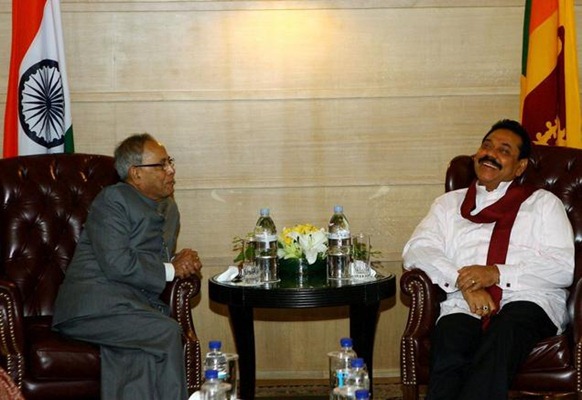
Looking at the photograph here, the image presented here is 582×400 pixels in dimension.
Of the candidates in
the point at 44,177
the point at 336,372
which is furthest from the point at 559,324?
the point at 44,177

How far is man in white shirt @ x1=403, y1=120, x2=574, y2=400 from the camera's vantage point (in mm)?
3844

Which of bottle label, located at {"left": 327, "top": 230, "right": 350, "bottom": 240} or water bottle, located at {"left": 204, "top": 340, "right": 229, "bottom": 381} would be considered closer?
water bottle, located at {"left": 204, "top": 340, "right": 229, "bottom": 381}

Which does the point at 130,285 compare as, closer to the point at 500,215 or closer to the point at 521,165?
the point at 500,215

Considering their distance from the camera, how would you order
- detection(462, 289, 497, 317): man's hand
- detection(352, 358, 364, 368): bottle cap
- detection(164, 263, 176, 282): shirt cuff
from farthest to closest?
1. detection(164, 263, 176, 282): shirt cuff
2. detection(462, 289, 497, 317): man's hand
3. detection(352, 358, 364, 368): bottle cap

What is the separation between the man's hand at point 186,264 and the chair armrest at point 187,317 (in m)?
0.02

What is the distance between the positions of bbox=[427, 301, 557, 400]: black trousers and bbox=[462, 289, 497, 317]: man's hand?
0.04m

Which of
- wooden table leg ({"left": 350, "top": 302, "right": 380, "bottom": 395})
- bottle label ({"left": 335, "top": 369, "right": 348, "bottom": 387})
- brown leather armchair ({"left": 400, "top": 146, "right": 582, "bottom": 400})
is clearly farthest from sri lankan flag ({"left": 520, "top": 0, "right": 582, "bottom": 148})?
bottle label ({"left": 335, "top": 369, "right": 348, "bottom": 387})

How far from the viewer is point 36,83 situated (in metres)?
5.04

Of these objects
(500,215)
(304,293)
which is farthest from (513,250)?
(304,293)

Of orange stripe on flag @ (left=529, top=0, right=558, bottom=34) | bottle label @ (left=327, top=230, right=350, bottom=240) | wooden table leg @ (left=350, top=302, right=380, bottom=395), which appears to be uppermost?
orange stripe on flag @ (left=529, top=0, right=558, bottom=34)

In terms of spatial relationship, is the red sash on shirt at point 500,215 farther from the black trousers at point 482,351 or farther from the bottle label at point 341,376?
the bottle label at point 341,376

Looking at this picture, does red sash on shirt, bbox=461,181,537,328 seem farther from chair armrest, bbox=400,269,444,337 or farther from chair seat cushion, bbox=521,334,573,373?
chair seat cushion, bbox=521,334,573,373

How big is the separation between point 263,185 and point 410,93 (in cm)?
94

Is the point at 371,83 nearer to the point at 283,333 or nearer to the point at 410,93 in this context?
the point at 410,93
